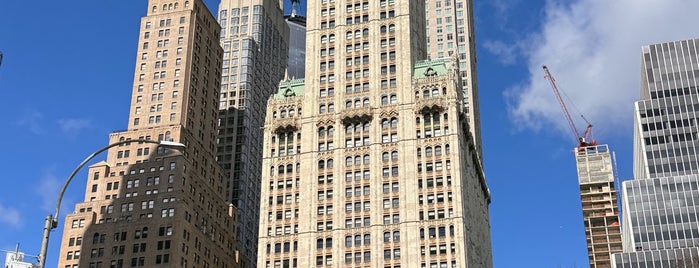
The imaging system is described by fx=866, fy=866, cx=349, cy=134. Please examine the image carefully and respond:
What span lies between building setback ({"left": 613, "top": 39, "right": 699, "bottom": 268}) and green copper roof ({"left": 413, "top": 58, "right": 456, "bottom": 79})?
52928mm

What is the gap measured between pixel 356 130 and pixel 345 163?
6.92 m

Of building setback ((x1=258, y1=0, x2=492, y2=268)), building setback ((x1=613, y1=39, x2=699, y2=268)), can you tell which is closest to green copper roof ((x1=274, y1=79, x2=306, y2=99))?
building setback ((x1=258, y1=0, x2=492, y2=268))

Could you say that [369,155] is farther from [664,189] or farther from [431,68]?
[664,189]

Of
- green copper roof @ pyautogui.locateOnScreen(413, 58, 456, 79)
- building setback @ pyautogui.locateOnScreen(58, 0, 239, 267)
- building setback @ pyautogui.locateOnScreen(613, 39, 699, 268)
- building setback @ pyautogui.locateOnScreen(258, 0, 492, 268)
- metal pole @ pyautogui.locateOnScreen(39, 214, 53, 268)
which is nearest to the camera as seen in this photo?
metal pole @ pyautogui.locateOnScreen(39, 214, 53, 268)

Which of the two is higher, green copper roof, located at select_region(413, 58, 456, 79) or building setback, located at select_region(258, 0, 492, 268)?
green copper roof, located at select_region(413, 58, 456, 79)

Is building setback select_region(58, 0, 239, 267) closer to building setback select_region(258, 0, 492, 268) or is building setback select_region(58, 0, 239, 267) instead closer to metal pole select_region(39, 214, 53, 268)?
building setback select_region(258, 0, 492, 268)

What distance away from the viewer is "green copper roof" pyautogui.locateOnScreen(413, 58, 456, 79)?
15688cm

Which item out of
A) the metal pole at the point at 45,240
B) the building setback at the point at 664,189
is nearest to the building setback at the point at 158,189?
the building setback at the point at 664,189

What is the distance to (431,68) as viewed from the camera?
158 meters

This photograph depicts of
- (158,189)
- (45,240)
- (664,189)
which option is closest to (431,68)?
(158,189)

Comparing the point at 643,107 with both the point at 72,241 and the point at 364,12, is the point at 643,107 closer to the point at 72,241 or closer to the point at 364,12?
the point at 364,12

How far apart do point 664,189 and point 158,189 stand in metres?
107

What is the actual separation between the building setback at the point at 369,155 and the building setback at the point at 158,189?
1077 inches

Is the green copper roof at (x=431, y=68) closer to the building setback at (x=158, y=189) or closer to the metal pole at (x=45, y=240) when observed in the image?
the building setback at (x=158, y=189)
